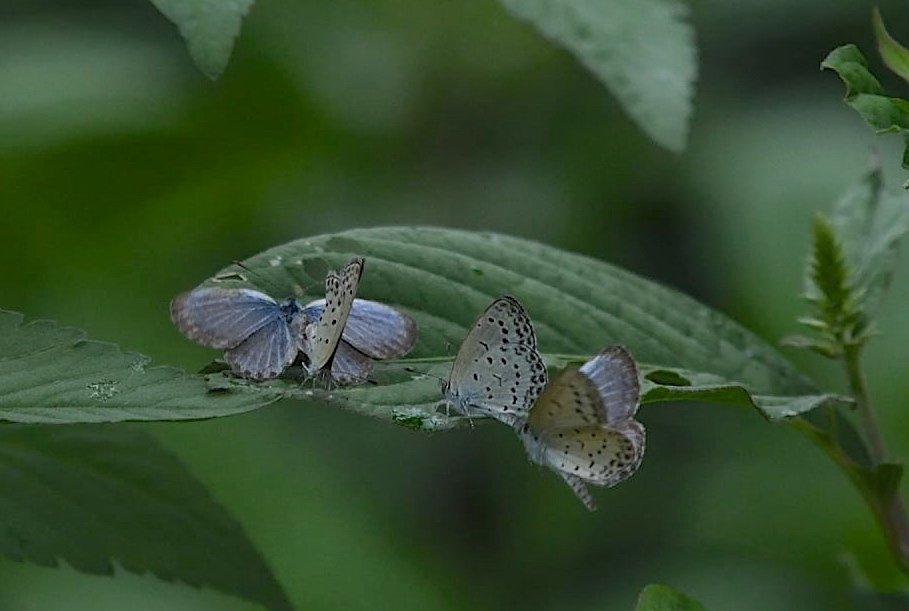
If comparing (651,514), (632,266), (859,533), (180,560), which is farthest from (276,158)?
(180,560)

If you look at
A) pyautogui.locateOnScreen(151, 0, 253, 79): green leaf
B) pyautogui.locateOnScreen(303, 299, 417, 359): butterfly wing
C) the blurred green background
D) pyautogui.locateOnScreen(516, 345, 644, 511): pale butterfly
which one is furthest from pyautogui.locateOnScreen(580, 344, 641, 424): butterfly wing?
the blurred green background

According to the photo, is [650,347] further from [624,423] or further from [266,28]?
[266,28]

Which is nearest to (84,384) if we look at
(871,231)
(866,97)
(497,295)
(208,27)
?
(208,27)

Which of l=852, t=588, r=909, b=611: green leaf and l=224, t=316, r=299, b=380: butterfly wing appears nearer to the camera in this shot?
l=224, t=316, r=299, b=380: butterfly wing

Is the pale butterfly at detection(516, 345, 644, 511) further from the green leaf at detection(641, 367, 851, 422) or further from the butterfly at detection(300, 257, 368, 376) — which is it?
the butterfly at detection(300, 257, 368, 376)

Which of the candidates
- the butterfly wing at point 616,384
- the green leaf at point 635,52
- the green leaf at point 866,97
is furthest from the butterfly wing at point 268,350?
the green leaf at point 635,52

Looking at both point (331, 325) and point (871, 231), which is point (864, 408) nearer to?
point (871, 231)

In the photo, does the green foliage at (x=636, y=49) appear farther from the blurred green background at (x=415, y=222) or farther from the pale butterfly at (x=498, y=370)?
the blurred green background at (x=415, y=222)
